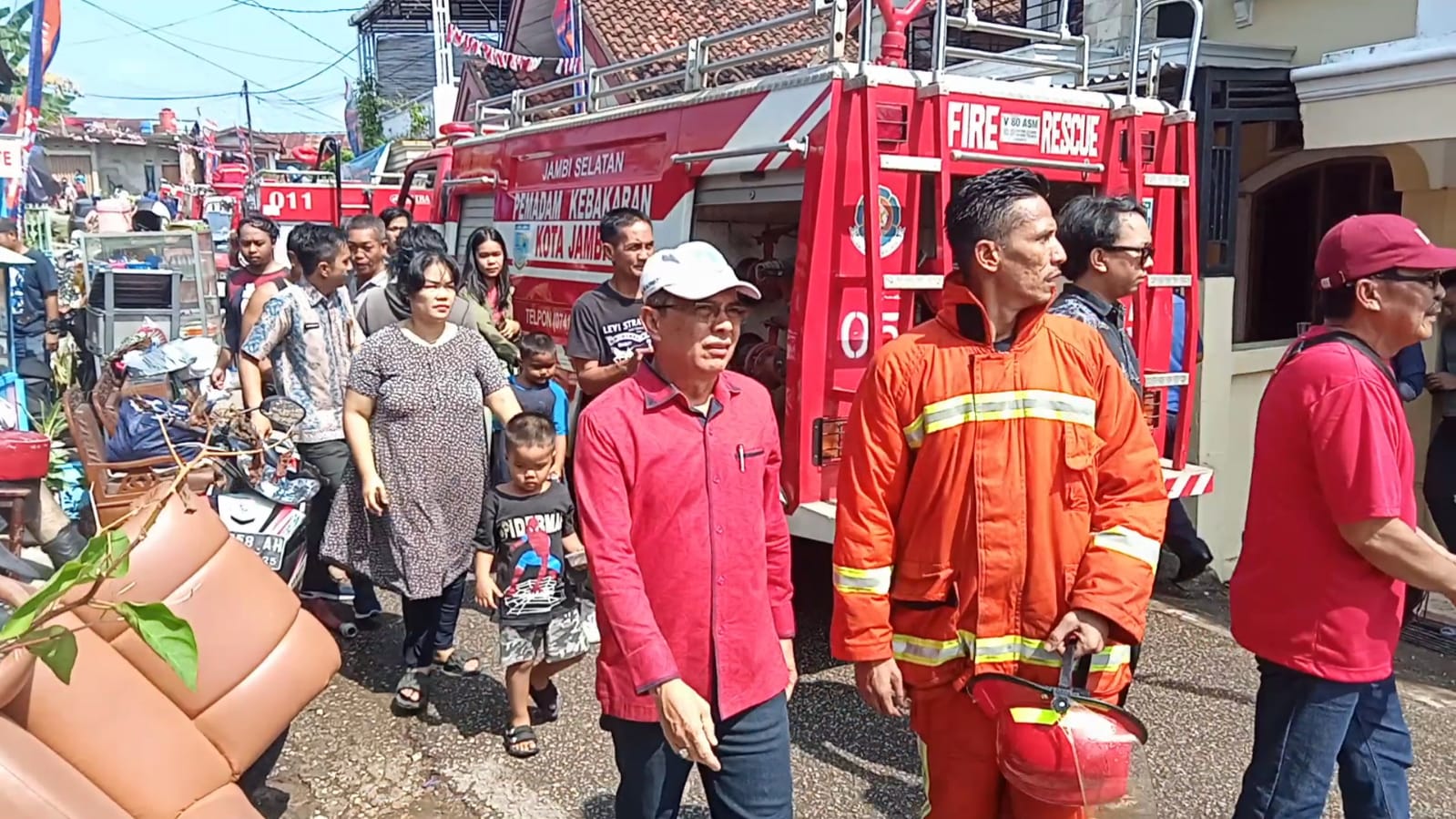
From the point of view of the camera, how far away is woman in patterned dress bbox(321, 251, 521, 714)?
3.95 m

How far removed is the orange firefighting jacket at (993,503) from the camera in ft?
7.51

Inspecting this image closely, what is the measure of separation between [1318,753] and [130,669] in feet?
8.57

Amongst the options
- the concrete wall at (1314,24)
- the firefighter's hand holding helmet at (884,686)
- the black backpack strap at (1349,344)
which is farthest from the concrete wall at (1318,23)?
the firefighter's hand holding helmet at (884,686)

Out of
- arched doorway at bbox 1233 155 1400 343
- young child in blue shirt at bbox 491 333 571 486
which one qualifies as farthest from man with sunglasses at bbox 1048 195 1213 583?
arched doorway at bbox 1233 155 1400 343

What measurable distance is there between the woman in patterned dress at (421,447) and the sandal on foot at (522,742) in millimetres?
490

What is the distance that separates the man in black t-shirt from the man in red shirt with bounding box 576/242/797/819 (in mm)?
2030

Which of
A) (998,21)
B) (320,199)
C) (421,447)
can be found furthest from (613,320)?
(320,199)

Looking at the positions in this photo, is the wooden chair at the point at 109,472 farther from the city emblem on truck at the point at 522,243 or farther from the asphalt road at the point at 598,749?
the city emblem on truck at the point at 522,243

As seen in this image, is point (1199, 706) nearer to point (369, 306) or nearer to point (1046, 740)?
point (1046, 740)

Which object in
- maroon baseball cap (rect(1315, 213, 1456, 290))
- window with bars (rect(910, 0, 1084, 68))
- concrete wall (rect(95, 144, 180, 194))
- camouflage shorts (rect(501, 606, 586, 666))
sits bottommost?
camouflage shorts (rect(501, 606, 586, 666))

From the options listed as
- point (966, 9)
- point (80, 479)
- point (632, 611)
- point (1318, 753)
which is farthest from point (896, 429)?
point (80, 479)

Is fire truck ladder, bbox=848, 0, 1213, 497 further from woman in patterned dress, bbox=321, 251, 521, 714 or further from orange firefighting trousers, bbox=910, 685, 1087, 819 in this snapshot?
orange firefighting trousers, bbox=910, 685, 1087, 819

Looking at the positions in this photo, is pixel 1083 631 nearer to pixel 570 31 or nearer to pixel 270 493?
pixel 270 493

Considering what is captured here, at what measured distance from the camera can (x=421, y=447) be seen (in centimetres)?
397
